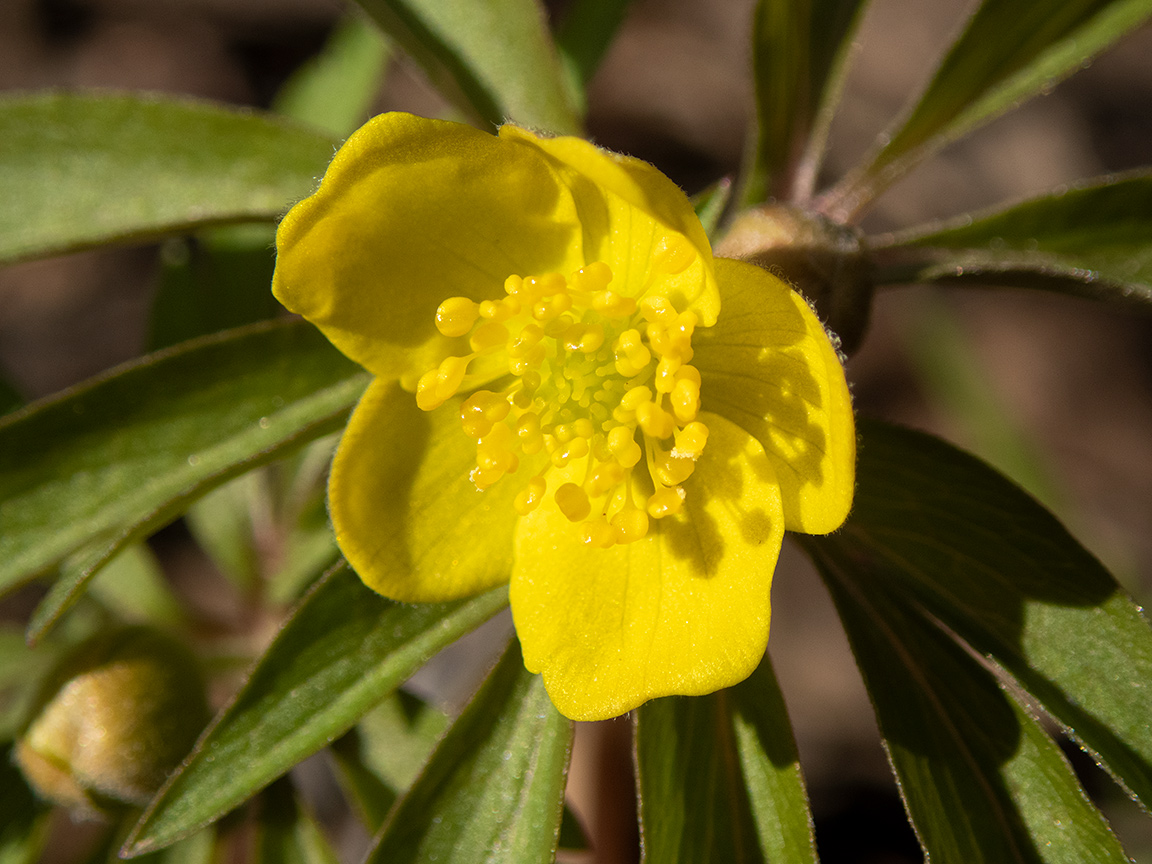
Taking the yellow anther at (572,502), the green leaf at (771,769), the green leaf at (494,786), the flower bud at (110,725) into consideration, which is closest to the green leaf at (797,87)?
the yellow anther at (572,502)

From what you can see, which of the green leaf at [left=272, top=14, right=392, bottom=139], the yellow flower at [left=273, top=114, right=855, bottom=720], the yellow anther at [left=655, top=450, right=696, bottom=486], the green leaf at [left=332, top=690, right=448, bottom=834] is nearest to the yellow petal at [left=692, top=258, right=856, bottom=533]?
the yellow flower at [left=273, top=114, right=855, bottom=720]

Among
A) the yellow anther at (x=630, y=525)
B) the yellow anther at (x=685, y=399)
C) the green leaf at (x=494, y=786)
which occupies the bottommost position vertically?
the green leaf at (x=494, y=786)

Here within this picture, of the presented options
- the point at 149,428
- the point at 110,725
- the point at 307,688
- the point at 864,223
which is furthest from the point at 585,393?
the point at 864,223

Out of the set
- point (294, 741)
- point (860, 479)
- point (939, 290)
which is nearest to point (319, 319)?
point (294, 741)

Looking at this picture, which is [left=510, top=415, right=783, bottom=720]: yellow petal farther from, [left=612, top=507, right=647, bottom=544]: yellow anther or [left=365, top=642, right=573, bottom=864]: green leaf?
[left=365, top=642, right=573, bottom=864]: green leaf

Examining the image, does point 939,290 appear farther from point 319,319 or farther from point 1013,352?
point 319,319

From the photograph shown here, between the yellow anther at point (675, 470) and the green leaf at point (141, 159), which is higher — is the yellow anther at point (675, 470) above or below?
above

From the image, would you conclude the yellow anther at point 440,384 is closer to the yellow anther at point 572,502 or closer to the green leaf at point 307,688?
the yellow anther at point 572,502
